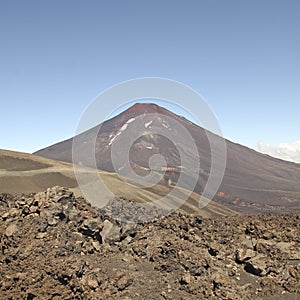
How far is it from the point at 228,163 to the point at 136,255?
144m

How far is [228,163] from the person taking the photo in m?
154

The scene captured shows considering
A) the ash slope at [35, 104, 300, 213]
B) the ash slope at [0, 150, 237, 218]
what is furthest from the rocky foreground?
the ash slope at [35, 104, 300, 213]

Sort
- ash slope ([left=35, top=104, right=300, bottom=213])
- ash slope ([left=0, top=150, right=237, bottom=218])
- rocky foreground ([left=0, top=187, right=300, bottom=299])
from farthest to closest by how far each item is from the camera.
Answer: ash slope ([left=35, top=104, right=300, bottom=213]), ash slope ([left=0, top=150, right=237, bottom=218]), rocky foreground ([left=0, top=187, right=300, bottom=299])

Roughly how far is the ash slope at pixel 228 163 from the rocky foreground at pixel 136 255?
2544 inches

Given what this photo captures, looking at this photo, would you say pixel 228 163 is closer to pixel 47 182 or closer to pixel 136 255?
pixel 47 182

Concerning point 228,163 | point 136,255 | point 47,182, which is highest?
point 228,163

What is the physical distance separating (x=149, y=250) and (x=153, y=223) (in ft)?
8.82

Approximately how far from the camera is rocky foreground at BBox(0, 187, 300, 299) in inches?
447

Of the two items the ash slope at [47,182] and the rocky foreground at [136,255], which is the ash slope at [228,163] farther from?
the rocky foreground at [136,255]

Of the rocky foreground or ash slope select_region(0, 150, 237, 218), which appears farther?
ash slope select_region(0, 150, 237, 218)

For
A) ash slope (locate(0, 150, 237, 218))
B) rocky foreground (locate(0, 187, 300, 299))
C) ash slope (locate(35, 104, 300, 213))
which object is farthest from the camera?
ash slope (locate(35, 104, 300, 213))

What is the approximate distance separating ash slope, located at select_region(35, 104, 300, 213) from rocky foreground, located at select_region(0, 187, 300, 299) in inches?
2544

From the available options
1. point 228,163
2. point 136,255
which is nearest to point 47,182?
point 136,255

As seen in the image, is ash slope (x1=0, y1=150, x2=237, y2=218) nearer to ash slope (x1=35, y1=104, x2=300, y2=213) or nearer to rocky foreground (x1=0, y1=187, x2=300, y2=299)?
rocky foreground (x1=0, y1=187, x2=300, y2=299)
